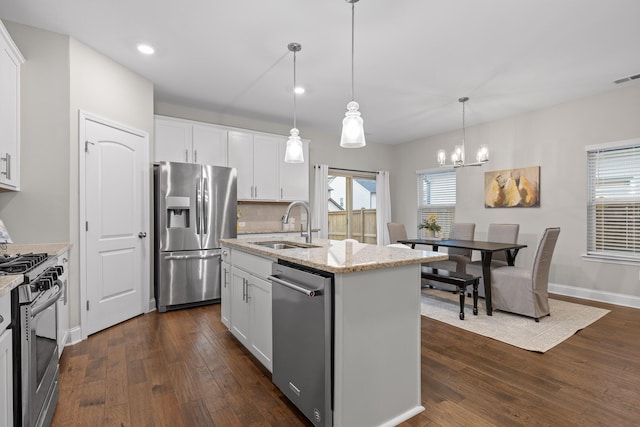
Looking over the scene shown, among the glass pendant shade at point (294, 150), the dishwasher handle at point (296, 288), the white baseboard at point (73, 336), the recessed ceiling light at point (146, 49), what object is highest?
the recessed ceiling light at point (146, 49)

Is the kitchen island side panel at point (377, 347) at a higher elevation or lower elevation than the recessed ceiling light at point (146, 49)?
lower

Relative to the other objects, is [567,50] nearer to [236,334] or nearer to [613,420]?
[613,420]

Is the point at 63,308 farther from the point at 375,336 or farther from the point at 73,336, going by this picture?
the point at 375,336

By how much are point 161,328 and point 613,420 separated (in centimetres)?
355

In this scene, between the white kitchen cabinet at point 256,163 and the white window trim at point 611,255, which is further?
the white kitchen cabinet at point 256,163

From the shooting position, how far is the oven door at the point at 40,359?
130 centimetres

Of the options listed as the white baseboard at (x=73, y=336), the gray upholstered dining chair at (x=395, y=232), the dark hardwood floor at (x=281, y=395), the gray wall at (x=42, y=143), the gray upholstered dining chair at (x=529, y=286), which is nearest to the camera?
the dark hardwood floor at (x=281, y=395)

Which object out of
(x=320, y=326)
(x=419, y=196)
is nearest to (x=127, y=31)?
(x=320, y=326)

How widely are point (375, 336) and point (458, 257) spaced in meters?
3.46

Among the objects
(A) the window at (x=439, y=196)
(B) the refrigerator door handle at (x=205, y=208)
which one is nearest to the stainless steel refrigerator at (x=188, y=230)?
(B) the refrigerator door handle at (x=205, y=208)

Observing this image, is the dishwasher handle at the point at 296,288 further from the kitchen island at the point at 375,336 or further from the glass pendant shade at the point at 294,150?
the glass pendant shade at the point at 294,150

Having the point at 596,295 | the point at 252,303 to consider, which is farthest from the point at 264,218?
the point at 596,295

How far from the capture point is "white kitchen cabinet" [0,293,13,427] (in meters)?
1.12

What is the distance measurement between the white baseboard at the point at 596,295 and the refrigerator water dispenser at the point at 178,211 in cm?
515
